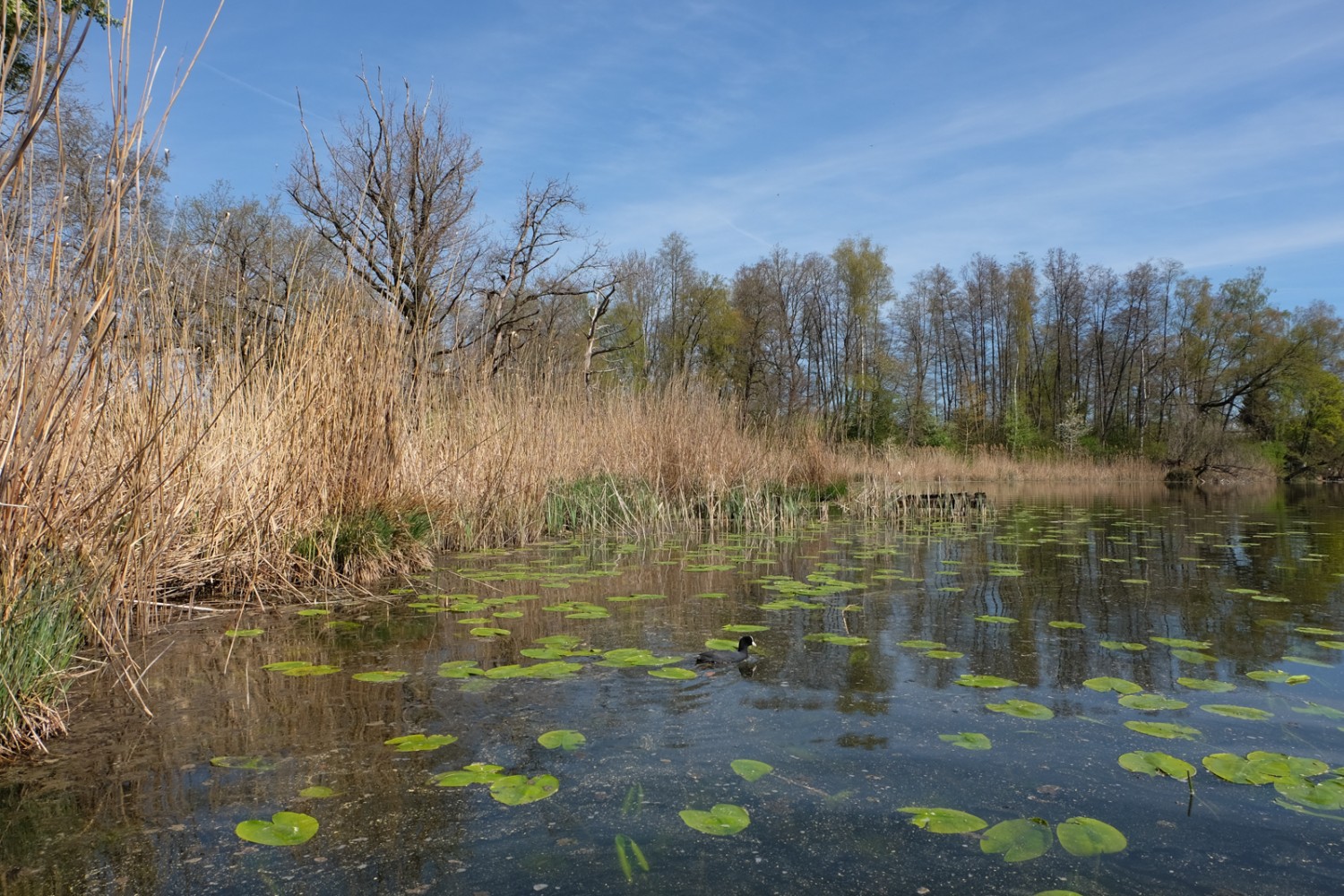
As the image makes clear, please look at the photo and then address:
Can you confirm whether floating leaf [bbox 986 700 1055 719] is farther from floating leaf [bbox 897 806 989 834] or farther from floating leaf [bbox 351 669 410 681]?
floating leaf [bbox 351 669 410 681]

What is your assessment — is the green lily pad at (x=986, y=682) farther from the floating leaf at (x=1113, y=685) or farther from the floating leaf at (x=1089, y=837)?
the floating leaf at (x=1089, y=837)

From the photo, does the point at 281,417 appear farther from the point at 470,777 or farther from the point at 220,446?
the point at 470,777

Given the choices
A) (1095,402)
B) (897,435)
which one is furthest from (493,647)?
(1095,402)

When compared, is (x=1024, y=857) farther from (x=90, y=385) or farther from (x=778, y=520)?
(x=778, y=520)

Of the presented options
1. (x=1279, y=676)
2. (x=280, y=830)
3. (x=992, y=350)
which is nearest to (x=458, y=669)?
(x=280, y=830)

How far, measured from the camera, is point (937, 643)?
3.40 meters

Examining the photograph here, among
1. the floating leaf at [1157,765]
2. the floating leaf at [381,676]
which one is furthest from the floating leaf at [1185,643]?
the floating leaf at [381,676]

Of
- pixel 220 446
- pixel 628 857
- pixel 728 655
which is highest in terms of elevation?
pixel 220 446

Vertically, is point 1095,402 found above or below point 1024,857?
above

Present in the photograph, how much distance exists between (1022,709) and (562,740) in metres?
1.48

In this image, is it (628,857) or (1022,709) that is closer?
(628,857)

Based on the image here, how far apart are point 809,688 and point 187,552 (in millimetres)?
3102

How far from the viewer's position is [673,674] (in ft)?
9.55

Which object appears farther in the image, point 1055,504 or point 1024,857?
point 1055,504
